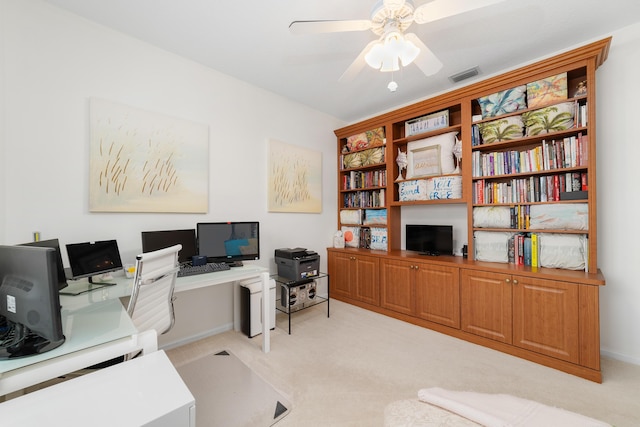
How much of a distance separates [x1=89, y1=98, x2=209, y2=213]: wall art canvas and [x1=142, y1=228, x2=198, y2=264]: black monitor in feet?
0.82

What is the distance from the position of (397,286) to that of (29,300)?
2.95m

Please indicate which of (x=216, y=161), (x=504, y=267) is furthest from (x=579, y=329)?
(x=216, y=161)

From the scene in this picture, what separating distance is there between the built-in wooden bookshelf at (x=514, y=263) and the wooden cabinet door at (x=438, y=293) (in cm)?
1

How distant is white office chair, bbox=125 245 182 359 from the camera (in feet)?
4.86

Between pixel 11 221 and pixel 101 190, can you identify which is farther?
pixel 101 190

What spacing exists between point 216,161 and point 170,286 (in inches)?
56.7

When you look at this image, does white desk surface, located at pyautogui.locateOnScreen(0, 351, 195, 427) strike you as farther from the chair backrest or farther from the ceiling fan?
the ceiling fan

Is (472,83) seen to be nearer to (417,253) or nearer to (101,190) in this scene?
(417,253)

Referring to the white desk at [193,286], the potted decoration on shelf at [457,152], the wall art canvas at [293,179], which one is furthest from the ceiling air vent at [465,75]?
the white desk at [193,286]

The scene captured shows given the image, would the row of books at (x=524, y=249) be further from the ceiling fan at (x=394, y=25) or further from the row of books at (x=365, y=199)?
the ceiling fan at (x=394, y=25)

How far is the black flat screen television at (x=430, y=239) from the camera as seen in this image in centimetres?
306

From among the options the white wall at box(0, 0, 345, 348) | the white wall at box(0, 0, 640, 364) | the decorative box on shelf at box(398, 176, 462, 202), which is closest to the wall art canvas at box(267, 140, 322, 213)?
the white wall at box(0, 0, 345, 348)

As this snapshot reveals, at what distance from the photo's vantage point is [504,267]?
2.42m

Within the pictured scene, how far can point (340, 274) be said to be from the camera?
12.2ft
